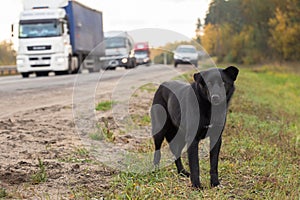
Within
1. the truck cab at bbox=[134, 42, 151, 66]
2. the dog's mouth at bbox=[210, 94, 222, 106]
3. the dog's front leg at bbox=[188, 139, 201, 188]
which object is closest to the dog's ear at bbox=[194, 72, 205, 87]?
the dog's mouth at bbox=[210, 94, 222, 106]

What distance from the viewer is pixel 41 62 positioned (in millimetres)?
23969

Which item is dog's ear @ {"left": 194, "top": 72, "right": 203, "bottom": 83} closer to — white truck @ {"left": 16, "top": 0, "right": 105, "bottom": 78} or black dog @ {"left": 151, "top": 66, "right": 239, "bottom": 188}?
black dog @ {"left": 151, "top": 66, "right": 239, "bottom": 188}

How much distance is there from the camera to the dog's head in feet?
13.3

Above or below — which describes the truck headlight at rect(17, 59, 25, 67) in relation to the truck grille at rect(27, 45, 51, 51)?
below

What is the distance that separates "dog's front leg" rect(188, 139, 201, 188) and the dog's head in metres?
0.48

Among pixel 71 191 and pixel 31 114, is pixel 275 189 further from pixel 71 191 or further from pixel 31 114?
pixel 31 114

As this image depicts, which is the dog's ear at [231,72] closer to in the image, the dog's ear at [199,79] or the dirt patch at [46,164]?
the dog's ear at [199,79]

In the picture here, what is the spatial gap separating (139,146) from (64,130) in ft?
4.74

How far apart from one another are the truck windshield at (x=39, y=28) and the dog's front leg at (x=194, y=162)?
66.2 ft

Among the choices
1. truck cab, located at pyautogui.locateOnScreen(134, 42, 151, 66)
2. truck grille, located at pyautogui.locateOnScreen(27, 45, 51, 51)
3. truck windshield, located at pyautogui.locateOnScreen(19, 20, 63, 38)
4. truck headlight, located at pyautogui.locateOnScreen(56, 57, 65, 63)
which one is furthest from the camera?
truck headlight, located at pyautogui.locateOnScreen(56, 57, 65, 63)

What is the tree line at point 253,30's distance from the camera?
43625 mm

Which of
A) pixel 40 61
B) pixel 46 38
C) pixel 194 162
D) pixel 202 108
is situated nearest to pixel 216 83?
pixel 202 108

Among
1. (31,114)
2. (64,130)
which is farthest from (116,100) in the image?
(64,130)

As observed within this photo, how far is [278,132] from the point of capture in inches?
Result: 331
